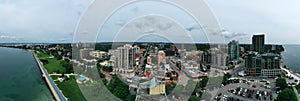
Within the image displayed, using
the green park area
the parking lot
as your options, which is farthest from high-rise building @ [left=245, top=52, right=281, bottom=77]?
the green park area

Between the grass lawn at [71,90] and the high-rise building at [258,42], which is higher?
the high-rise building at [258,42]

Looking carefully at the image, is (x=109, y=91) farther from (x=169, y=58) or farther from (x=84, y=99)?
(x=169, y=58)

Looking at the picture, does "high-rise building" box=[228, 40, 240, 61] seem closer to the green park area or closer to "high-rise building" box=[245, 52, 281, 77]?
"high-rise building" box=[245, 52, 281, 77]

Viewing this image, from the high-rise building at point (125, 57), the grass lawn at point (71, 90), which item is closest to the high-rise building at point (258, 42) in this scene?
the high-rise building at point (125, 57)

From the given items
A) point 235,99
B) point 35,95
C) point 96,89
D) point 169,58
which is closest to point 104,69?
point 35,95

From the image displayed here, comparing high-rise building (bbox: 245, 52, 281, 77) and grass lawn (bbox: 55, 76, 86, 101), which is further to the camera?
high-rise building (bbox: 245, 52, 281, 77)

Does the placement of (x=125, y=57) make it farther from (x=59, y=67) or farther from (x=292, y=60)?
(x=292, y=60)

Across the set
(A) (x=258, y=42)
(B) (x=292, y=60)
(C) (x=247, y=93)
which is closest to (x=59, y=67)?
(C) (x=247, y=93)

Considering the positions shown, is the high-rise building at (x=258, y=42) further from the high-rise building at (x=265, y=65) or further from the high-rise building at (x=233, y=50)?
the high-rise building at (x=265, y=65)
